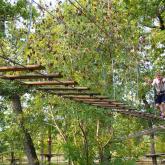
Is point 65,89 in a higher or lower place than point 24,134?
lower

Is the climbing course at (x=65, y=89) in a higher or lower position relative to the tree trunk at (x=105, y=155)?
higher

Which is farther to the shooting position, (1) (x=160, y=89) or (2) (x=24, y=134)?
(2) (x=24, y=134)

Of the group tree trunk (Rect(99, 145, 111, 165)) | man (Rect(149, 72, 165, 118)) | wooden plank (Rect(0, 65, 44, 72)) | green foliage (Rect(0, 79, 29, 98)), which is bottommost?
tree trunk (Rect(99, 145, 111, 165))

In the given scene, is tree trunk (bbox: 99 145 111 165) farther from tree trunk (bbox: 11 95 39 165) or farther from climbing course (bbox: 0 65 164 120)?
climbing course (bbox: 0 65 164 120)

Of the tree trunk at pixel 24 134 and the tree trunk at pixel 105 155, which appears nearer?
the tree trunk at pixel 105 155

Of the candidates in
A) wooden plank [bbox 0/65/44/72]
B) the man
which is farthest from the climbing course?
the man

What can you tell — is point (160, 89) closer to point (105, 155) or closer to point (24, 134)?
point (105, 155)

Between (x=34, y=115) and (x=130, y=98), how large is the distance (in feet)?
9.32

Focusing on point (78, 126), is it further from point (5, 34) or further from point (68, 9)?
point (5, 34)

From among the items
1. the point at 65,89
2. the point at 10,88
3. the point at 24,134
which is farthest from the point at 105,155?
the point at 65,89

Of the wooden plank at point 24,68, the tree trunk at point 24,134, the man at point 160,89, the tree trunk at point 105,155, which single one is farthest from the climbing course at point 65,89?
the tree trunk at point 24,134

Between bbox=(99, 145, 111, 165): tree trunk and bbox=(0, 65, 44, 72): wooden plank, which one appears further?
bbox=(99, 145, 111, 165): tree trunk

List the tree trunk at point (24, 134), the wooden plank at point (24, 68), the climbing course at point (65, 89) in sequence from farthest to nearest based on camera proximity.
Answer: the tree trunk at point (24, 134)
the climbing course at point (65, 89)
the wooden plank at point (24, 68)

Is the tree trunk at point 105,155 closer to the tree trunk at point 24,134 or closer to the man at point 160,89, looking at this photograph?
the man at point 160,89
